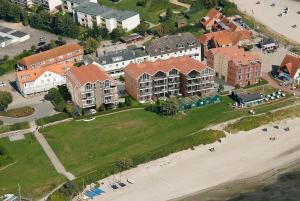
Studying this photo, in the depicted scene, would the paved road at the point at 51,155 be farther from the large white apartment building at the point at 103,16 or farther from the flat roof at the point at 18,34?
the large white apartment building at the point at 103,16

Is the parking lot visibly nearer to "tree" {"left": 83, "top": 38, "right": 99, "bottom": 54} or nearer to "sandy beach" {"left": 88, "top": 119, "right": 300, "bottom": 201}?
"tree" {"left": 83, "top": 38, "right": 99, "bottom": 54}

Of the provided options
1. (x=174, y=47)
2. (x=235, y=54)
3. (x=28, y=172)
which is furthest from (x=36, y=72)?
(x=235, y=54)

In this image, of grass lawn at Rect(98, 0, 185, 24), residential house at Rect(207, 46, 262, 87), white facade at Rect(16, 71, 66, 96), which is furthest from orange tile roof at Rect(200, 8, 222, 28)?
A: white facade at Rect(16, 71, 66, 96)

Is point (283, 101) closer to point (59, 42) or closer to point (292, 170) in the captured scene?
point (292, 170)

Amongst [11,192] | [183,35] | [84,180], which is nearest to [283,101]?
[183,35]

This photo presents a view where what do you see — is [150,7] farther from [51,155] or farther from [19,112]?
[51,155]
